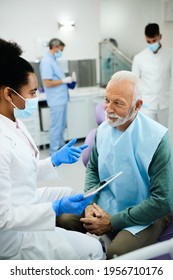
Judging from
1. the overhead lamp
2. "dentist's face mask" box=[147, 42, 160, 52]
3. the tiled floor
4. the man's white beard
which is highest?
the overhead lamp

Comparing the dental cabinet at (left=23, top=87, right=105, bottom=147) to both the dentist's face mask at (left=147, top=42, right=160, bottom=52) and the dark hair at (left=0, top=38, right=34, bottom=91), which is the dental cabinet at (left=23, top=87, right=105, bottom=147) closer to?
the dentist's face mask at (left=147, top=42, right=160, bottom=52)

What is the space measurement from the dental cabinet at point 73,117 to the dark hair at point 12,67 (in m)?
2.31

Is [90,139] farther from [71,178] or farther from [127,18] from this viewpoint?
[127,18]

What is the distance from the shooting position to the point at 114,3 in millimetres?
4695

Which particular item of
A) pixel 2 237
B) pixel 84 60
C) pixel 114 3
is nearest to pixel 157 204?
pixel 2 237

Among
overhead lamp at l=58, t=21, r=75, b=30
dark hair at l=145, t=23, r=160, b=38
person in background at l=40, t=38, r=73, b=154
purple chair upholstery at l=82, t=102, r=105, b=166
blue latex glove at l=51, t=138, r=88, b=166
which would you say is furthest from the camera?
overhead lamp at l=58, t=21, r=75, b=30

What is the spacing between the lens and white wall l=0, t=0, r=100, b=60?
3.48 metres

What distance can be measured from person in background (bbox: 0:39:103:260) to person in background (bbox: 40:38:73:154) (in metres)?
1.96

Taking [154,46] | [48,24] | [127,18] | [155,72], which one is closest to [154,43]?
[154,46]

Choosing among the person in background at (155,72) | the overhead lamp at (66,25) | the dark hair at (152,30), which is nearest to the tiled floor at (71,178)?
the person in background at (155,72)

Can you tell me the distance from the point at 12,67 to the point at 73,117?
8.51 feet

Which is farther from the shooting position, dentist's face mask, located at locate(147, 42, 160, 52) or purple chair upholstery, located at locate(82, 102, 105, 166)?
dentist's face mask, located at locate(147, 42, 160, 52)

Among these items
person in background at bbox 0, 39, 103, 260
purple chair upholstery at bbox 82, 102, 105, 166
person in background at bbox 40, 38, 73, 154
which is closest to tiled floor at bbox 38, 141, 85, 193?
person in background at bbox 40, 38, 73, 154

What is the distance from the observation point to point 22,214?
101cm
